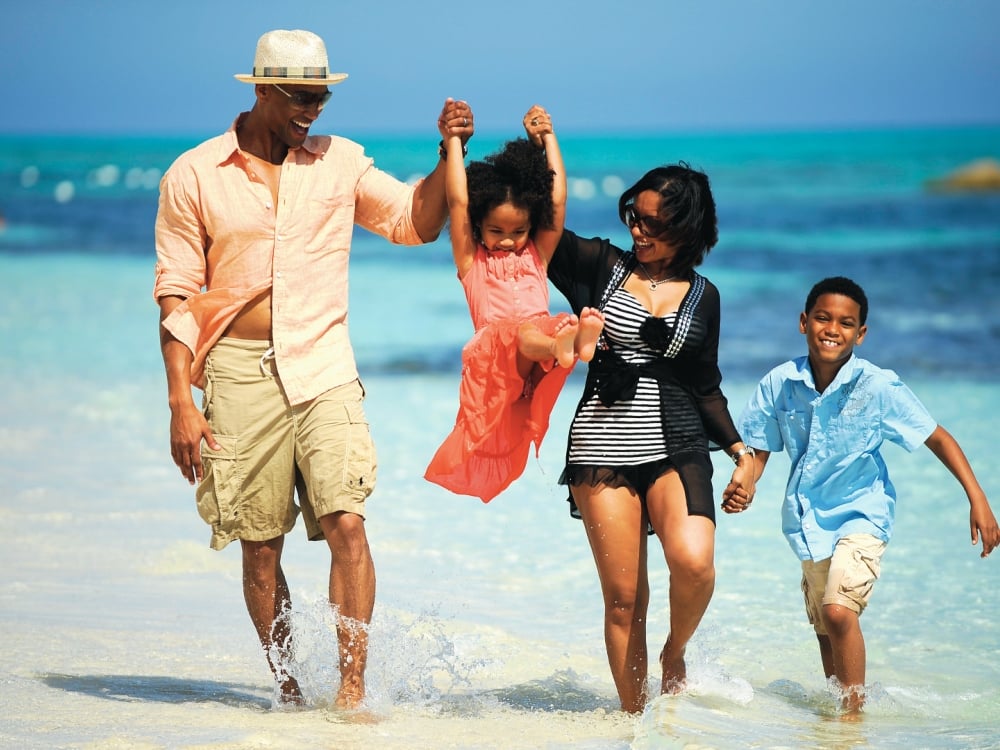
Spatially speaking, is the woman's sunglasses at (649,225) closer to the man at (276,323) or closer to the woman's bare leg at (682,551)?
the man at (276,323)

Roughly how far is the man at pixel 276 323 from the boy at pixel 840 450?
1.36 metres

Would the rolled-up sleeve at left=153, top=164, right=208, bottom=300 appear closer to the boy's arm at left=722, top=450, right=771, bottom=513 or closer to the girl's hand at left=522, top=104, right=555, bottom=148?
the girl's hand at left=522, top=104, right=555, bottom=148

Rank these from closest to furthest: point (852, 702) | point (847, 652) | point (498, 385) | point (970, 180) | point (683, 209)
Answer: point (683, 209) → point (498, 385) → point (847, 652) → point (852, 702) → point (970, 180)

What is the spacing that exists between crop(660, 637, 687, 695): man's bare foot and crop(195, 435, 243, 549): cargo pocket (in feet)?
4.96

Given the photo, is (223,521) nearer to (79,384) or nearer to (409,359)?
(79,384)

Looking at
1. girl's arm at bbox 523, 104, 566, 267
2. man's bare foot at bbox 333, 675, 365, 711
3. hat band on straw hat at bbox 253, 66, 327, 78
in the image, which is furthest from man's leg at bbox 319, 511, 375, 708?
hat band on straw hat at bbox 253, 66, 327, 78

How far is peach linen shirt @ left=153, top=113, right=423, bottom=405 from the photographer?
14.2ft

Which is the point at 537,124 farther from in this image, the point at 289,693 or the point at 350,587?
the point at 289,693

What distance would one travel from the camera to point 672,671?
4414 millimetres

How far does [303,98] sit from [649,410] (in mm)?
1515

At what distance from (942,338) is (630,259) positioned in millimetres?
11161

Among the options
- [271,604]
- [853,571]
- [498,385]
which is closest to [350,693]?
[271,604]

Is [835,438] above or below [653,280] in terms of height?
below

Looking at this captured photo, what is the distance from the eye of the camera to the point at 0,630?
206 inches
